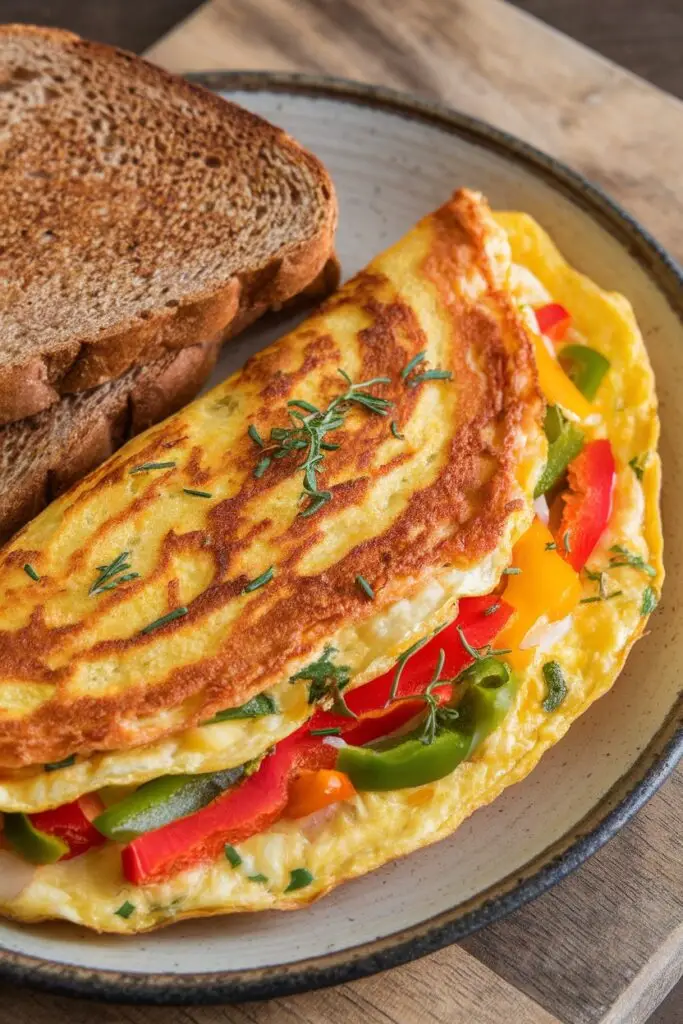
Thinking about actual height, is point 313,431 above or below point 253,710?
above

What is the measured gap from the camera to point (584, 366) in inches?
136

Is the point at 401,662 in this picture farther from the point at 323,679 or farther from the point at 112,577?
the point at 112,577

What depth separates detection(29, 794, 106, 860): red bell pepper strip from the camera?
2.54m

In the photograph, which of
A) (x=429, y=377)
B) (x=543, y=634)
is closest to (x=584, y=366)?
(x=429, y=377)

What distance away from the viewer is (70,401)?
3.34 meters

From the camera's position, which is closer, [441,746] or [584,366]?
[441,746]

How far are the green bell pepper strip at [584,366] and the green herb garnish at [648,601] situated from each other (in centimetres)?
67

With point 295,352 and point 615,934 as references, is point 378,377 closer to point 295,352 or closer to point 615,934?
point 295,352

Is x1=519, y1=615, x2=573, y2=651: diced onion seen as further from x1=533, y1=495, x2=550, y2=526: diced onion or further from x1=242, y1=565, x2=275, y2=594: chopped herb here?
x1=242, y1=565, x2=275, y2=594: chopped herb

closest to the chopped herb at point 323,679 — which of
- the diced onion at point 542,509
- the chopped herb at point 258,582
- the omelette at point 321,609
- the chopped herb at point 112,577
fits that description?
the omelette at point 321,609

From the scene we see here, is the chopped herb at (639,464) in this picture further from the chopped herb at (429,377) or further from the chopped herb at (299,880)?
the chopped herb at (299,880)

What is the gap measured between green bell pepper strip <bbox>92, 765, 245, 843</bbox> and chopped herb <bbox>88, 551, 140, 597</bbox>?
0.47 m

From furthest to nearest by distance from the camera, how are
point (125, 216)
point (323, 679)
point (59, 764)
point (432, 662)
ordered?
1. point (125, 216)
2. point (432, 662)
3. point (323, 679)
4. point (59, 764)

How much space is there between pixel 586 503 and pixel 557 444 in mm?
186
